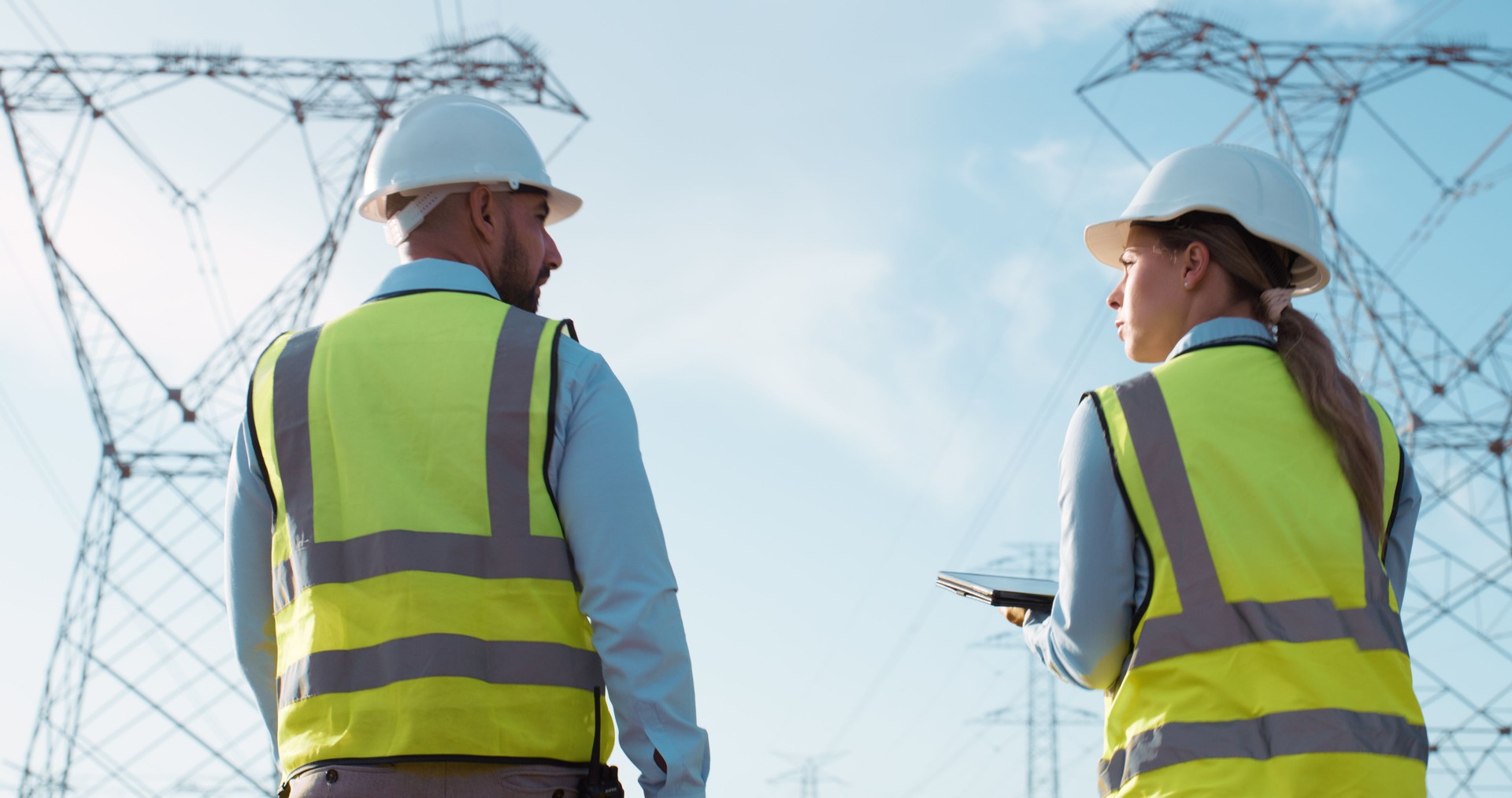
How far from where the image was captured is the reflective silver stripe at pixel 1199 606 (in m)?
2.45

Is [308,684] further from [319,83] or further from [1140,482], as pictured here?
[319,83]

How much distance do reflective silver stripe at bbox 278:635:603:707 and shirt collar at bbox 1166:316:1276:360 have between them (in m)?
1.28

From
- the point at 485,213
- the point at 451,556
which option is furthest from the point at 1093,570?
the point at 485,213

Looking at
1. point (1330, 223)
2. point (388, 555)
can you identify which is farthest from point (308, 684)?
point (1330, 223)

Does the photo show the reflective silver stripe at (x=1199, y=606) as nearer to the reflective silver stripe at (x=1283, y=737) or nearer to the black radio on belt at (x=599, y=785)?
the reflective silver stripe at (x=1283, y=737)

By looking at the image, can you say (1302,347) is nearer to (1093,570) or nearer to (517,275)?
(1093,570)

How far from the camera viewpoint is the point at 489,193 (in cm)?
309

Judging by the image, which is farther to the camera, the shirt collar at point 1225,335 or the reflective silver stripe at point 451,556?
the shirt collar at point 1225,335

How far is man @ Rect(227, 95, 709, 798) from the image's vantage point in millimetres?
2453

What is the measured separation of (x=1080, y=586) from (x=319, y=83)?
16.9 meters

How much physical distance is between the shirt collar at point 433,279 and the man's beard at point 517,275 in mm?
78

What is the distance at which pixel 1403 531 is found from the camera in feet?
9.34

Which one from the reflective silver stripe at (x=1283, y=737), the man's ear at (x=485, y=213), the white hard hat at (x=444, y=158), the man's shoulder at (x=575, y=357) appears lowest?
the reflective silver stripe at (x=1283, y=737)

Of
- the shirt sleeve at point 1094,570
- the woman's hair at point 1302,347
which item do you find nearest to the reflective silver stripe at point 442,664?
the shirt sleeve at point 1094,570
